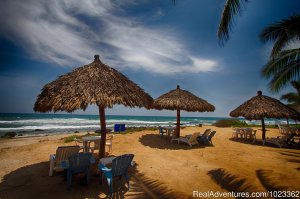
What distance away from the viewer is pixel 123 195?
159 inches

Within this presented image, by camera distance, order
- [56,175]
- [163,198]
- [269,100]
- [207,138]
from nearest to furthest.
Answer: [163,198] < [56,175] < [207,138] < [269,100]

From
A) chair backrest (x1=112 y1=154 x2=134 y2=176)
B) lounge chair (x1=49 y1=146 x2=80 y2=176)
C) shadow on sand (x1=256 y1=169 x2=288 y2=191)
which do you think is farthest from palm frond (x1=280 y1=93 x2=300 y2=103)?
lounge chair (x1=49 y1=146 x2=80 y2=176)

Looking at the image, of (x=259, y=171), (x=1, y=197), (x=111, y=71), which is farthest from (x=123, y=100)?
(x=259, y=171)

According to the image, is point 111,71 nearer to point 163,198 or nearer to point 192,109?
point 163,198

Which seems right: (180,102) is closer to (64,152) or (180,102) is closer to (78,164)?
(64,152)

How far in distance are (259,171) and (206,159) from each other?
1850 millimetres

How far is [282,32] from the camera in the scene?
6805mm

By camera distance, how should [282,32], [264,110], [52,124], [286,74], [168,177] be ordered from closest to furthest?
[168,177]
[282,32]
[286,74]
[264,110]
[52,124]

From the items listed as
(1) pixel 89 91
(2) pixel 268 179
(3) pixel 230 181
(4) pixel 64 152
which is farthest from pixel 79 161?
(2) pixel 268 179

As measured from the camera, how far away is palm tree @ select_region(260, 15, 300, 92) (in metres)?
5.97

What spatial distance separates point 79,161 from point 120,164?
1.04 metres

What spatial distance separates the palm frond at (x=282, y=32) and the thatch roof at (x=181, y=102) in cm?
426

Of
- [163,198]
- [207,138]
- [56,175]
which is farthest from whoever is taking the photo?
[207,138]

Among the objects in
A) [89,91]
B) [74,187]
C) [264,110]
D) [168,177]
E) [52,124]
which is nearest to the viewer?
[74,187]
